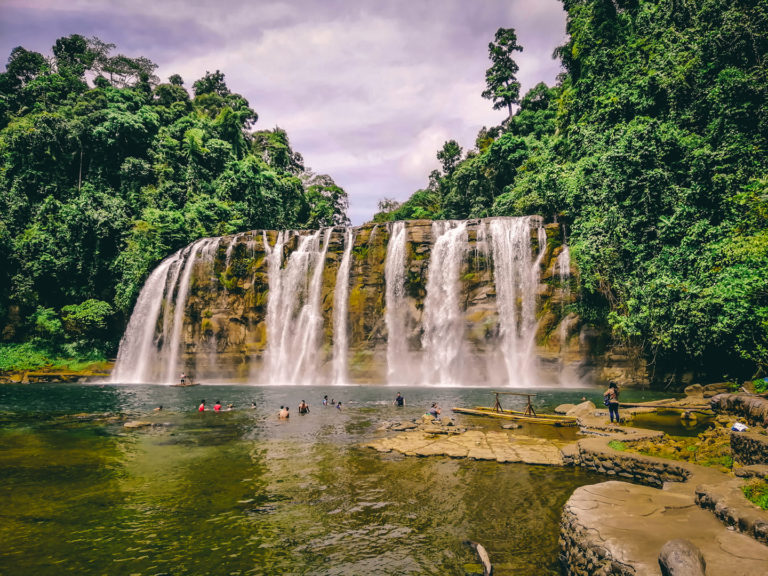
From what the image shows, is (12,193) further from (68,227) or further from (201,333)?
(201,333)

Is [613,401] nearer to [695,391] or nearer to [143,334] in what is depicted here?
[695,391]

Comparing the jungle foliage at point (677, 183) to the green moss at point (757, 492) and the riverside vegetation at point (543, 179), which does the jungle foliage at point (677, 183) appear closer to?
the riverside vegetation at point (543, 179)

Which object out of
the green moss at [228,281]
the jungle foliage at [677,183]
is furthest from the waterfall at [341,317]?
the jungle foliage at [677,183]

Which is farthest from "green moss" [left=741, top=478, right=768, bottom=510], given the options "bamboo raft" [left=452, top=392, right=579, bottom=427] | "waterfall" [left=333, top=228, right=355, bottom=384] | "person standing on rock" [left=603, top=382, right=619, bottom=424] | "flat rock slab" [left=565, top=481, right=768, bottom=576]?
"waterfall" [left=333, top=228, right=355, bottom=384]

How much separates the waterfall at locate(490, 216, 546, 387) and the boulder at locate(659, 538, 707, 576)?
927 inches

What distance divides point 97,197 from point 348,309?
26711 millimetres

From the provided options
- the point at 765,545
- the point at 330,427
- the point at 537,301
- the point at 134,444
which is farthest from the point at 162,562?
the point at 537,301

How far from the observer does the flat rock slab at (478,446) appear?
9.75 meters

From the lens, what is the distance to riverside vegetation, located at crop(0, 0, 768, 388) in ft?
57.4

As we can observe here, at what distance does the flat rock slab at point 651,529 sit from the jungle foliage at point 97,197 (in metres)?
37.6

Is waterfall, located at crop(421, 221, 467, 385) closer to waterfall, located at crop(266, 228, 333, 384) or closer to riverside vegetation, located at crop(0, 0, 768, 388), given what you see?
riverside vegetation, located at crop(0, 0, 768, 388)

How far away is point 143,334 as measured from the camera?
33.1 meters

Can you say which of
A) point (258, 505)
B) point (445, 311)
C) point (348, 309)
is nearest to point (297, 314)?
point (348, 309)

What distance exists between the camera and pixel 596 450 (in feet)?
29.2
